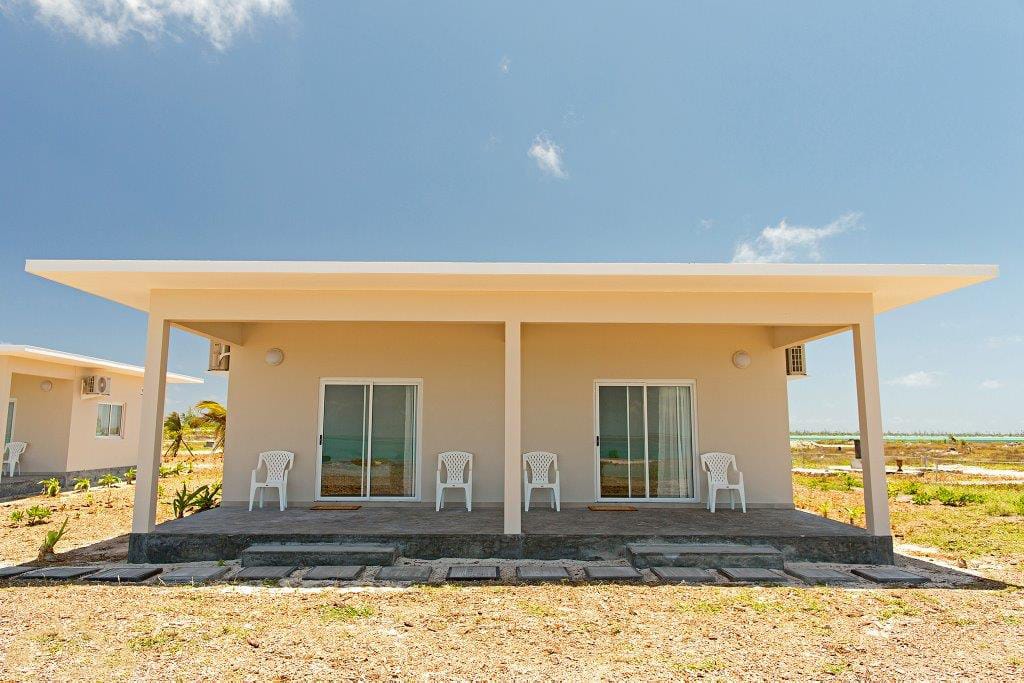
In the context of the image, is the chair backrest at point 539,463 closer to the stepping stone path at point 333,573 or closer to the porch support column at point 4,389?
the stepping stone path at point 333,573

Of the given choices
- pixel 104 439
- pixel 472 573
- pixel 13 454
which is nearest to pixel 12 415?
pixel 13 454

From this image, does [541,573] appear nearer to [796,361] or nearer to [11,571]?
[11,571]

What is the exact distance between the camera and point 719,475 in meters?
8.98

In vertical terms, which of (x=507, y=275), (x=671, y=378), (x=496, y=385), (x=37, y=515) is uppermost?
(x=507, y=275)

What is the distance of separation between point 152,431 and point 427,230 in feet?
54.9

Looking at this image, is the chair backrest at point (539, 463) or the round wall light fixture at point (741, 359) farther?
the round wall light fixture at point (741, 359)

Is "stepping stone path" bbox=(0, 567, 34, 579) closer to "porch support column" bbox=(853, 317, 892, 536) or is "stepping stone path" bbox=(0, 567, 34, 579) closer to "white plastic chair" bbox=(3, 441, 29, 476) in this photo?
"porch support column" bbox=(853, 317, 892, 536)

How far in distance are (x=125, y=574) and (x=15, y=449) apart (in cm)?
1126

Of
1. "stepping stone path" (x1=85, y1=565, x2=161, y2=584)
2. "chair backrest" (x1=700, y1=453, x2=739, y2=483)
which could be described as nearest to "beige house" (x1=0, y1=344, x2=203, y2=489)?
"stepping stone path" (x1=85, y1=565, x2=161, y2=584)

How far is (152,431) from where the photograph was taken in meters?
6.92

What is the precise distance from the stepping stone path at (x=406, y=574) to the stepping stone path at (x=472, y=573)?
0.24 meters

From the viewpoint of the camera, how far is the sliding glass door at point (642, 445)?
9.20 m

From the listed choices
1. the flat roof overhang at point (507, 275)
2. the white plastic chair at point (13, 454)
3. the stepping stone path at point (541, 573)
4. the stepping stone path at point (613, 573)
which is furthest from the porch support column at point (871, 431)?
the white plastic chair at point (13, 454)

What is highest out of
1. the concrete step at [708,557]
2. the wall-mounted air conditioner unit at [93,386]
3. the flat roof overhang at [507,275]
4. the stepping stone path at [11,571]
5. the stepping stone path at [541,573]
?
the flat roof overhang at [507,275]
